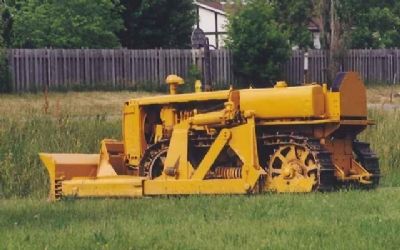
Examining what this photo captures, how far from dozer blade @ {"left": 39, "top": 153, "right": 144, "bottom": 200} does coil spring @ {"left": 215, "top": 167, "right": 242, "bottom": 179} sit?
110 cm

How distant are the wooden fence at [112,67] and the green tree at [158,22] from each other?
361cm

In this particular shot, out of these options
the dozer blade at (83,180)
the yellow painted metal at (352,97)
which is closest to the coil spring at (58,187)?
the dozer blade at (83,180)

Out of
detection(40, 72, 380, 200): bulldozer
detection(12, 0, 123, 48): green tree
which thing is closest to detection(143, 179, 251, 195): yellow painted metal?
detection(40, 72, 380, 200): bulldozer

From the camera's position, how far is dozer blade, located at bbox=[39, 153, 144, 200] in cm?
1541

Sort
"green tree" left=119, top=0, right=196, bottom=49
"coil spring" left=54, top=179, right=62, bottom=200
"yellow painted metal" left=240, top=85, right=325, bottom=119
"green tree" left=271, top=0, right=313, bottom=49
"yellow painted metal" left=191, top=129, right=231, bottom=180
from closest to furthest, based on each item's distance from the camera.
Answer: "yellow painted metal" left=240, top=85, right=325, bottom=119 < "yellow painted metal" left=191, top=129, right=231, bottom=180 < "coil spring" left=54, top=179, right=62, bottom=200 < "green tree" left=119, top=0, right=196, bottom=49 < "green tree" left=271, top=0, right=313, bottom=49

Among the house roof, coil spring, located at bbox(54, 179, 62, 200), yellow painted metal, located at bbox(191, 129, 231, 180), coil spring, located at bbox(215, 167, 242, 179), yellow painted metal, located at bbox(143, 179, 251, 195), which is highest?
the house roof

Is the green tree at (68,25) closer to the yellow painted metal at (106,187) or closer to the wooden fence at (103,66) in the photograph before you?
the wooden fence at (103,66)

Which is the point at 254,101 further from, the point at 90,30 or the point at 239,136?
the point at 90,30

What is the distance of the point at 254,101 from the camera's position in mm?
15242

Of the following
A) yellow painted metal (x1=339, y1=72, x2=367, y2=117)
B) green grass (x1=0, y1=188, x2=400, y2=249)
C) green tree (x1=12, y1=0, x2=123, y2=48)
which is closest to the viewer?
green grass (x1=0, y1=188, x2=400, y2=249)

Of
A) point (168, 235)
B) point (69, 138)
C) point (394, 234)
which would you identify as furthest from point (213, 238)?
point (69, 138)

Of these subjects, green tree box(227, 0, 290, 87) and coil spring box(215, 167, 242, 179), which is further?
green tree box(227, 0, 290, 87)

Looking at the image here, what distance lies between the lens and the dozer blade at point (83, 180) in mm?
15414

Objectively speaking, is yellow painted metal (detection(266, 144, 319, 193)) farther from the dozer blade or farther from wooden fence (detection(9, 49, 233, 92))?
wooden fence (detection(9, 49, 233, 92))
